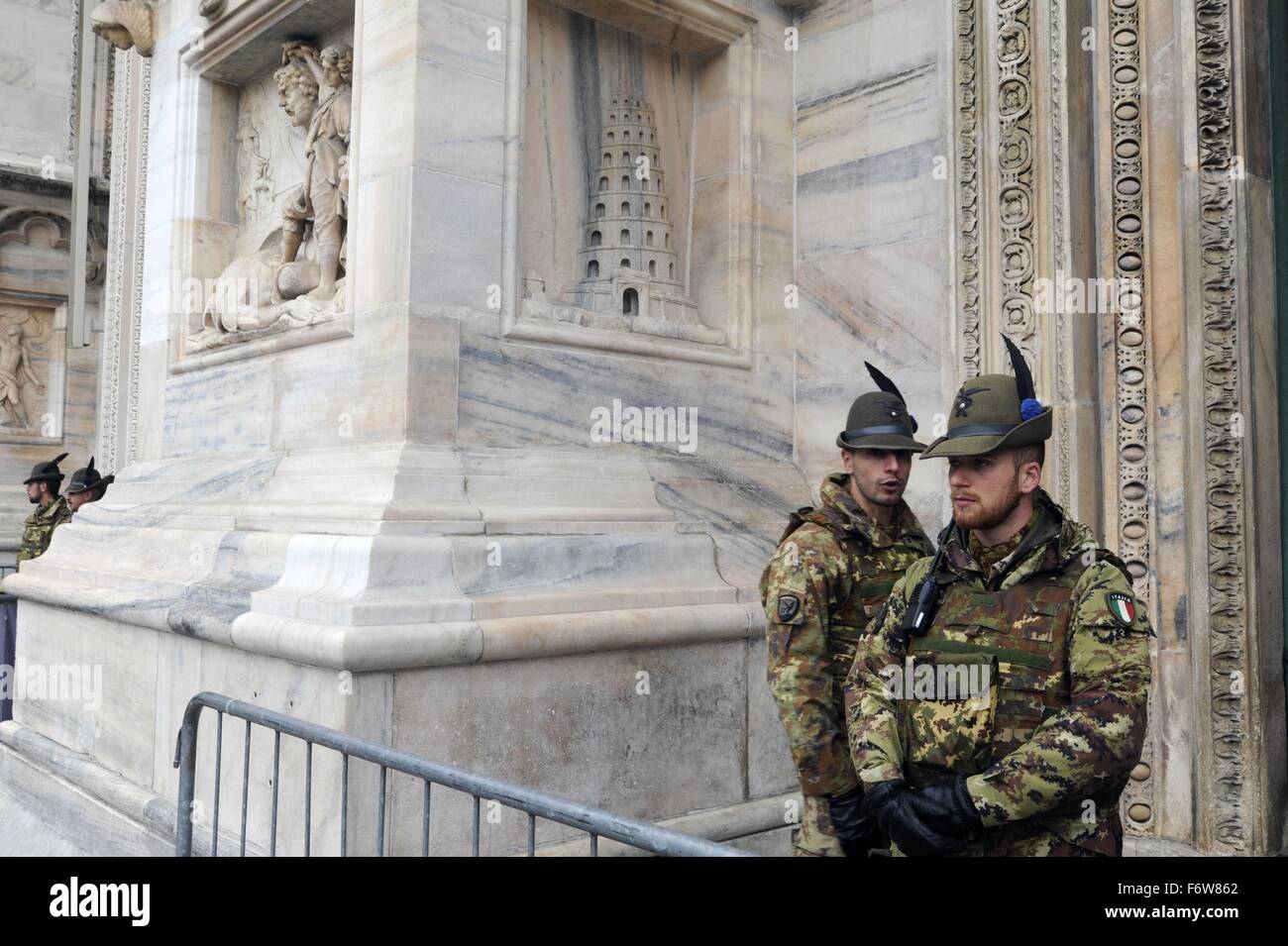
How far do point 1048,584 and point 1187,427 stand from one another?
264cm

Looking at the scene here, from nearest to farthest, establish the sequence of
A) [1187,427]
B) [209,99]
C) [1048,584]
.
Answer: [1048,584]
[1187,427]
[209,99]

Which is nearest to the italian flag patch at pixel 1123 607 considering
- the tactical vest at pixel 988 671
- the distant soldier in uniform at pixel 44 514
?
the tactical vest at pixel 988 671

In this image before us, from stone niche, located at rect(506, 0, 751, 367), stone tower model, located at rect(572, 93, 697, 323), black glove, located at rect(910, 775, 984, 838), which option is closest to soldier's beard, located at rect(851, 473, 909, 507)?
black glove, located at rect(910, 775, 984, 838)

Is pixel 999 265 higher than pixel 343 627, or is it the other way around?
pixel 999 265

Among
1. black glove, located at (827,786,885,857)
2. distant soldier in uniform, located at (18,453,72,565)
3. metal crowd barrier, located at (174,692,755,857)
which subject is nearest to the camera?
metal crowd barrier, located at (174,692,755,857)

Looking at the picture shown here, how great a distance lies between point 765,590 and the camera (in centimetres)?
427

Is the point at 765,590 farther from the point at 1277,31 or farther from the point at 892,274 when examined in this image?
the point at 1277,31

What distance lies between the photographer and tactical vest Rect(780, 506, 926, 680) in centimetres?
421

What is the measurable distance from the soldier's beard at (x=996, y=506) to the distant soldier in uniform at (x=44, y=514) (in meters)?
9.95

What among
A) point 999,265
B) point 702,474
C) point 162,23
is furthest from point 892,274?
point 162,23

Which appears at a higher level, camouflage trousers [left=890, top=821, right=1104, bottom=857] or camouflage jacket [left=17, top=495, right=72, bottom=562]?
camouflage jacket [left=17, top=495, right=72, bottom=562]

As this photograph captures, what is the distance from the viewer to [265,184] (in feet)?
24.9

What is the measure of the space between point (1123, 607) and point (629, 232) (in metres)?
4.41

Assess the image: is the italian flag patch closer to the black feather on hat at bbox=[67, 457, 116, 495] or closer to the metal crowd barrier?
the metal crowd barrier
